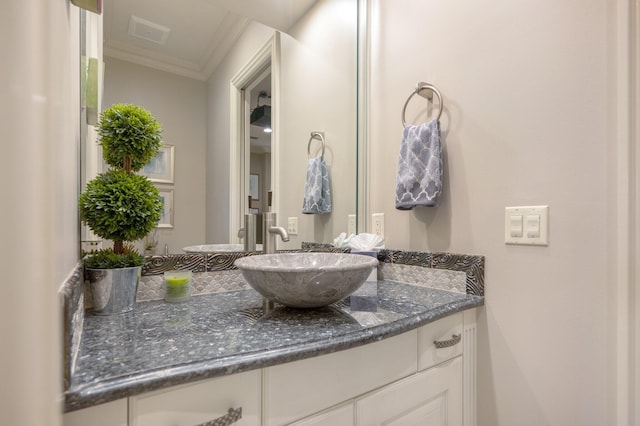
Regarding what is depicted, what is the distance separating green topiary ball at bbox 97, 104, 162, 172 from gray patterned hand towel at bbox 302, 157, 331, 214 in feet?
2.47

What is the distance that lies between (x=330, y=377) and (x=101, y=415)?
405 mm

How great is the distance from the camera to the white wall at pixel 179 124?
103 cm

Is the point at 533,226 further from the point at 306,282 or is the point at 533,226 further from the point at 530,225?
the point at 306,282

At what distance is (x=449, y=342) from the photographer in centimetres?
97

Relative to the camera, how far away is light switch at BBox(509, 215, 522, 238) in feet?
3.29

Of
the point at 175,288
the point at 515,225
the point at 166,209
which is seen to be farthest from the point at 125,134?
the point at 515,225

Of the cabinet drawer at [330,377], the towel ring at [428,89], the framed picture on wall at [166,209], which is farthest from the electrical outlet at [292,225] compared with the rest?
the cabinet drawer at [330,377]

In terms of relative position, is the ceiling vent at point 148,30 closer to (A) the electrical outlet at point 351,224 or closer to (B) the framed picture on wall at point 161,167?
(B) the framed picture on wall at point 161,167

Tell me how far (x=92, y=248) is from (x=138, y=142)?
335 millimetres

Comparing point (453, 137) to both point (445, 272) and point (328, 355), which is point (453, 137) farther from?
point (328, 355)

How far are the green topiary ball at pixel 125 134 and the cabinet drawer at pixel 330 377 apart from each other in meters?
0.64

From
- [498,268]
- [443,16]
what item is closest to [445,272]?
[498,268]

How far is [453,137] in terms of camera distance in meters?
1.19

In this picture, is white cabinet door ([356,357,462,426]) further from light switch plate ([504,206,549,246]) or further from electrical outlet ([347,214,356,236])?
electrical outlet ([347,214,356,236])
